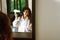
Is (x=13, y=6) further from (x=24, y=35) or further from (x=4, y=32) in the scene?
(x=4, y=32)

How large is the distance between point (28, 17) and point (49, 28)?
0.29 metres

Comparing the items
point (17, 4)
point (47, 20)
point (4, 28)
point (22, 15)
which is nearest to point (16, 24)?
point (22, 15)

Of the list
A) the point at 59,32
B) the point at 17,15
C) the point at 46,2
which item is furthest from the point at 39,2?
the point at 59,32

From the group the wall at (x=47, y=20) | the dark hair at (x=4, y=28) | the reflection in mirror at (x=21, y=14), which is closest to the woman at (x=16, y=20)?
the reflection in mirror at (x=21, y=14)

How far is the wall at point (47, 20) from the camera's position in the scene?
1635 millimetres

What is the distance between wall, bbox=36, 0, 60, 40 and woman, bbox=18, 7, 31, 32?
0.36 feet

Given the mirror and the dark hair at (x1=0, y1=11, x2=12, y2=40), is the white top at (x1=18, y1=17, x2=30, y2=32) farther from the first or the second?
the dark hair at (x1=0, y1=11, x2=12, y2=40)

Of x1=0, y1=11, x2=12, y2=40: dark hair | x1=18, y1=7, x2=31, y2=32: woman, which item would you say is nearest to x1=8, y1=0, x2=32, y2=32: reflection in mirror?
x1=18, y1=7, x2=31, y2=32: woman

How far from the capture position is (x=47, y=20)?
5.44ft

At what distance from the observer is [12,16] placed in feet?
5.62

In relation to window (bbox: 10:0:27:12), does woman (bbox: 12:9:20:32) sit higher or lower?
lower

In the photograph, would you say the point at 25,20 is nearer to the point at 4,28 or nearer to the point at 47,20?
the point at 47,20

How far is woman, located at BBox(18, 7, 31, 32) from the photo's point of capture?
1.68 metres

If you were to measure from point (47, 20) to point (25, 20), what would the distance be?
0.27 meters
